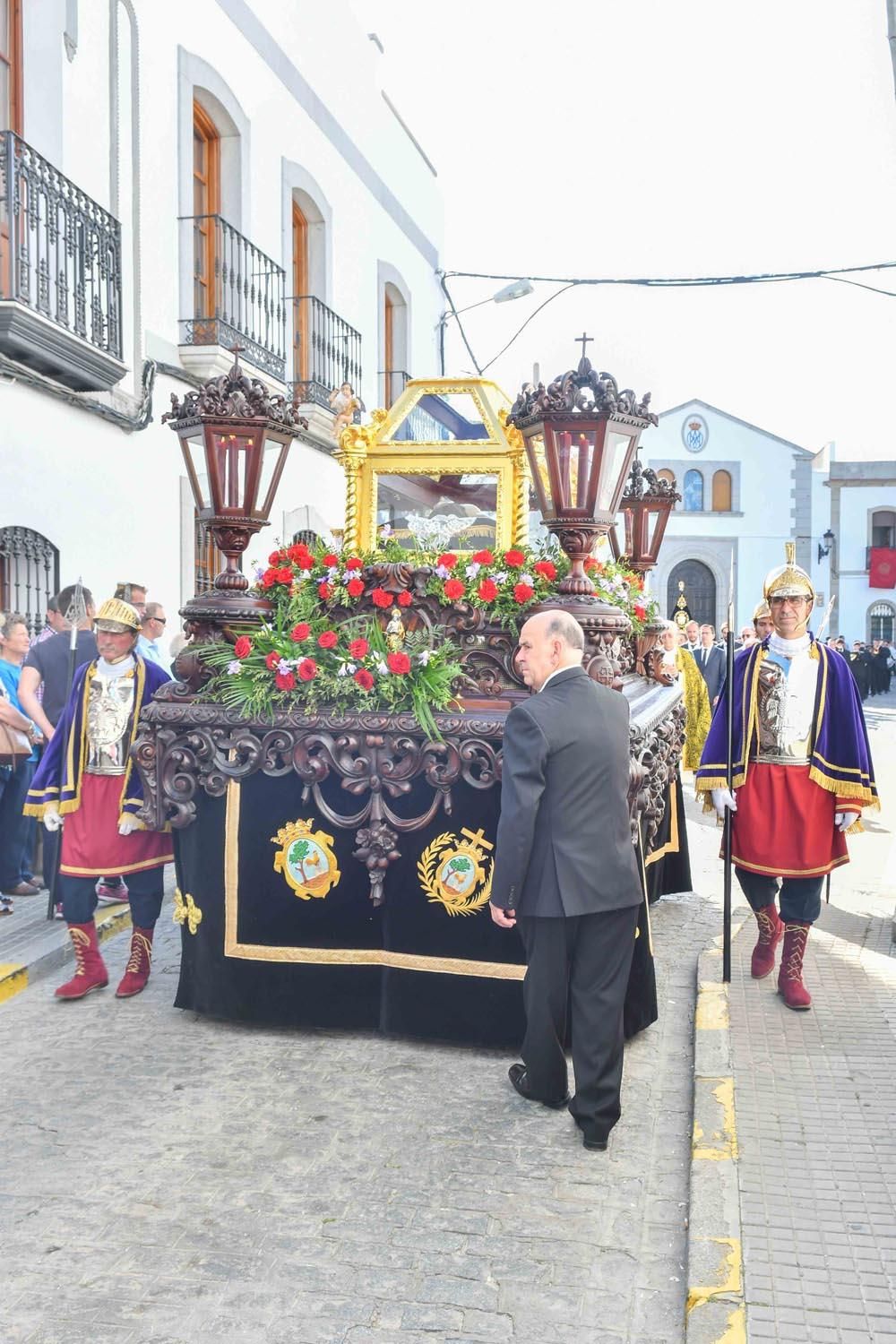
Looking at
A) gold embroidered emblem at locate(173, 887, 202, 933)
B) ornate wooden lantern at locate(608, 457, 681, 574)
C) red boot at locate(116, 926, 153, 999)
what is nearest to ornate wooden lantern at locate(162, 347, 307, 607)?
gold embroidered emblem at locate(173, 887, 202, 933)

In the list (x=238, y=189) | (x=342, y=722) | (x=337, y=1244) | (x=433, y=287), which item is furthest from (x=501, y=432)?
(x=433, y=287)

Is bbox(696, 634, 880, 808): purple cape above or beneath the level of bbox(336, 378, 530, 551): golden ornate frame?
beneath

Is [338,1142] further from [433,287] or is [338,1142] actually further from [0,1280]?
[433,287]

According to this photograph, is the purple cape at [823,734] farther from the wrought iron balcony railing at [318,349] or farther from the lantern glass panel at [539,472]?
the wrought iron balcony railing at [318,349]

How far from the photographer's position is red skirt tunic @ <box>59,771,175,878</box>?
5398mm

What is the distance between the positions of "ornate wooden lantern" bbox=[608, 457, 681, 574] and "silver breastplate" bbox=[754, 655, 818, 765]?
11.2 feet

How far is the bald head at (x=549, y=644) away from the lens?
13.0ft

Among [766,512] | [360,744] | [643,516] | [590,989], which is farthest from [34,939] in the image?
[766,512]

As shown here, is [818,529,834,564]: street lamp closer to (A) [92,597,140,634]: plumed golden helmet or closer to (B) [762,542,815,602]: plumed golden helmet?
(B) [762,542,815,602]: plumed golden helmet

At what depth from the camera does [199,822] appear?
5152mm

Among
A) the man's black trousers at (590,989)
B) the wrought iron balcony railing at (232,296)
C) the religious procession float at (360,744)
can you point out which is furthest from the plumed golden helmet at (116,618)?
the wrought iron balcony railing at (232,296)

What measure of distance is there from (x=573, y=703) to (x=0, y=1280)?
2.25m

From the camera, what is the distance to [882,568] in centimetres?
4403

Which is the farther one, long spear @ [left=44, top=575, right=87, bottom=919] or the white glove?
long spear @ [left=44, top=575, right=87, bottom=919]
